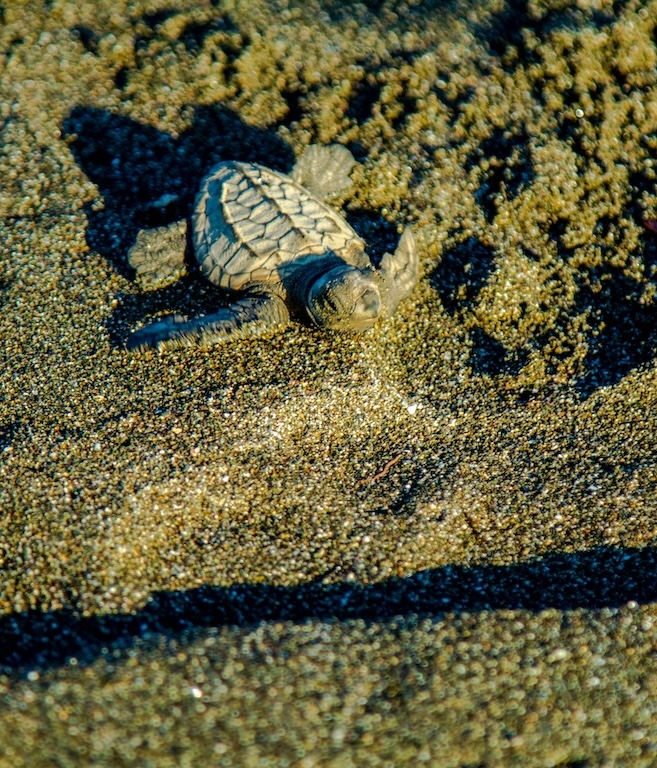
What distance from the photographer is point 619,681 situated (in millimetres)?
2273

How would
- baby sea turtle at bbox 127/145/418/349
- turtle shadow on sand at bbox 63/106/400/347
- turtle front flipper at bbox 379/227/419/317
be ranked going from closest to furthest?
1. baby sea turtle at bbox 127/145/418/349
2. turtle front flipper at bbox 379/227/419/317
3. turtle shadow on sand at bbox 63/106/400/347

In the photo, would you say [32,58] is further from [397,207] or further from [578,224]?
[578,224]

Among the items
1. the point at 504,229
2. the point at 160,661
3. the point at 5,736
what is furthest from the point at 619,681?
the point at 504,229

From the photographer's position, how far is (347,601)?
2.63 meters

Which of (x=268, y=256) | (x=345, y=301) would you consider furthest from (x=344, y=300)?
(x=268, y=256)

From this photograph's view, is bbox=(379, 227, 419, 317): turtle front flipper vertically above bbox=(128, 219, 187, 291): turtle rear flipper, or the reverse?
bbox=(379, 227, 419, 317): turtle front flipper

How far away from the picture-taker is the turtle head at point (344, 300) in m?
3.27

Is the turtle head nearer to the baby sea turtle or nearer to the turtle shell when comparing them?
the baby sea turtle

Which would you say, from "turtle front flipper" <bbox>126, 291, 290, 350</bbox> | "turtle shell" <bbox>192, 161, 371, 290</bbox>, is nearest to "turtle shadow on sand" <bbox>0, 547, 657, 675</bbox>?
"turtle front flipper" <bbox>126, 291, 290, 350</bbox>

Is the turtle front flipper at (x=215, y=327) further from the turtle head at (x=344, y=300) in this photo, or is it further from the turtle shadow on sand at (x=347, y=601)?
the turtle shadow on sand at (x=347, y=601)

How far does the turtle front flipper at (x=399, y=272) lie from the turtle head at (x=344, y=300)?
0.12 metres

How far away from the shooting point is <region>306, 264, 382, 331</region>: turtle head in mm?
3274

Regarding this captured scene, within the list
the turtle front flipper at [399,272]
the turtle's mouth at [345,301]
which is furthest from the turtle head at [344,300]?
the turtle front flipper at [399,272]

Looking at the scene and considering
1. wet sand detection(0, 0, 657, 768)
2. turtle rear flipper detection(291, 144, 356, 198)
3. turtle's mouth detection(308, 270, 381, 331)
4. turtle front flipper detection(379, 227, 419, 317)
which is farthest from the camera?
turtle rear flipper detection(291, 144, 356, 198)
